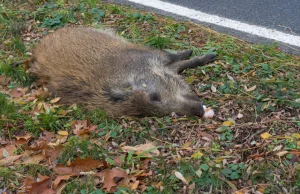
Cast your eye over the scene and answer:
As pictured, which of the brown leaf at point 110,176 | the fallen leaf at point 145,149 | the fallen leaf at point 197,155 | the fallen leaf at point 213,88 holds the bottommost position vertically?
the brown leaf at point 110,176

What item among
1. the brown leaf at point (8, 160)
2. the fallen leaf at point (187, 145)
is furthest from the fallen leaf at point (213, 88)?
the brown leaf at point (8, 160)

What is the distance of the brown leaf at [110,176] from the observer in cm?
346

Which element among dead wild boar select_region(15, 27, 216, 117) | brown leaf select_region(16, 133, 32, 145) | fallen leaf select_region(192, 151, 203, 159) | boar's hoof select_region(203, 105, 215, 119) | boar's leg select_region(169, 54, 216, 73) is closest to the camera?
fallen leaf select_region(192, 151, 203, 159)

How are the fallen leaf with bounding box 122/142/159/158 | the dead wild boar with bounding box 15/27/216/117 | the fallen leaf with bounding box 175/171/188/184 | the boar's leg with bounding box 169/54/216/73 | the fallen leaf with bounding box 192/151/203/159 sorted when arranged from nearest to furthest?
1. the fallen leaf with bounding box 175/171/188/184
2. the fallen leaf with bounding box 192/151/203/159
3. the fallen leaf with bounding box 122/142/159/158
4. the dead wild boar with bounding box 15/27/216/117
5. the boar's leg with bounding box 169/54/216/73

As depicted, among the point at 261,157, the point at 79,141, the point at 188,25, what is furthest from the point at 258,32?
the point at 79,141

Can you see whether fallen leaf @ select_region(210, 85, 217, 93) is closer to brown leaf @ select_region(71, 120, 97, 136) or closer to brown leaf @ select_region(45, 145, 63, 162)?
brown leaf @ select_region(71, 120, 97, 136)

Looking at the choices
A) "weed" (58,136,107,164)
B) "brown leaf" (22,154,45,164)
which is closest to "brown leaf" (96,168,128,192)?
"weed" (58,136,107,164)

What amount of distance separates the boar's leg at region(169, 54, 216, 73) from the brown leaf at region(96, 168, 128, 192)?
1.81 m

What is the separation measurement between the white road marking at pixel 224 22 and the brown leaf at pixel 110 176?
8.42 feet

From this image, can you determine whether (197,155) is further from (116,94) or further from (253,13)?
(253,13)

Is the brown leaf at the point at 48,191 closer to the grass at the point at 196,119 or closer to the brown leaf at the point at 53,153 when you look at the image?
the grass at the point at 196,119

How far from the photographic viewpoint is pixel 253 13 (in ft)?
18.2

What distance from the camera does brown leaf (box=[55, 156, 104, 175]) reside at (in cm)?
364

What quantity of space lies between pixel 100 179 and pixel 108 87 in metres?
1.35
